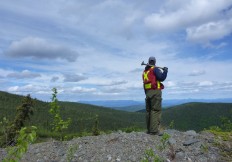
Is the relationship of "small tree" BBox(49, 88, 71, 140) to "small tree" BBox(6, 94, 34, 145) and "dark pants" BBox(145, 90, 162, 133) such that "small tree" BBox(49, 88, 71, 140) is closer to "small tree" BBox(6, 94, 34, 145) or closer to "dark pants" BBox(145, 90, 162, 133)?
"dark pants" BBox(145, 90, 162, 133)

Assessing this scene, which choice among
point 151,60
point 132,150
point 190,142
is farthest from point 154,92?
point 132,150

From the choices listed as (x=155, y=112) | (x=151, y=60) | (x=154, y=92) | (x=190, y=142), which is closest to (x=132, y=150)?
(x=190, y=142)

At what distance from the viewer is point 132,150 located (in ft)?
36.6

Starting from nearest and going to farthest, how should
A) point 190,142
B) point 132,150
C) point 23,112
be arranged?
1. point 132,150
2. point 190,142
3. point 23,112

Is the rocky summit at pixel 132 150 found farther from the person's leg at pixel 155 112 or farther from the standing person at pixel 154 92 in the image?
the standing person at pixel 154 92

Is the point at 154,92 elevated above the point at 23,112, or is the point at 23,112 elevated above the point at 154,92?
the point at 154,92

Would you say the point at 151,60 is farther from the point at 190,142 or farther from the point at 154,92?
the point at 190,142

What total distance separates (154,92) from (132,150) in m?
3.81

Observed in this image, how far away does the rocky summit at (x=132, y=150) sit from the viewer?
10.6m

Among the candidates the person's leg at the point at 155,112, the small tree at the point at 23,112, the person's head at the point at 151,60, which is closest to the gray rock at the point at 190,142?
the person's leg at the point at 155,112

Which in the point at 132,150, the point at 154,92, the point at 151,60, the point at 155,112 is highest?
the point at 151,60

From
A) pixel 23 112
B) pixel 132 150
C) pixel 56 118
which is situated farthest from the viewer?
pixel 23 112

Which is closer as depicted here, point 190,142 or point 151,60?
point 190,142

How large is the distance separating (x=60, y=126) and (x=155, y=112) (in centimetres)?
427
